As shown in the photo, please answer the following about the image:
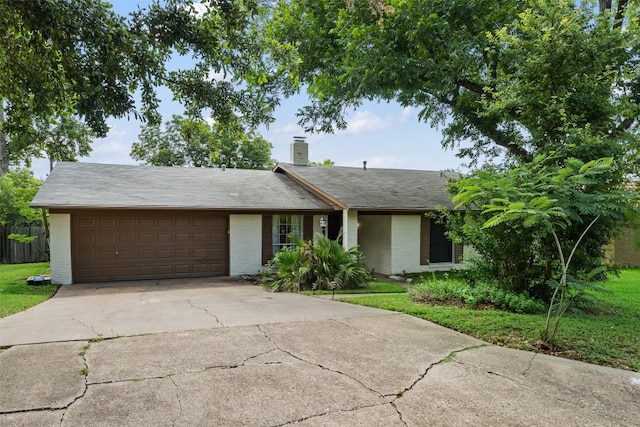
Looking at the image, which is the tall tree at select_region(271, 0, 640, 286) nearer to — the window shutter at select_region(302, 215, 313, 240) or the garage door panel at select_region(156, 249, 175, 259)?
the window shutter at select_region(302, 215, 313, 240)

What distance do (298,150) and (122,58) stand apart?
1293 cm

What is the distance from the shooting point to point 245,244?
13055 millimetres

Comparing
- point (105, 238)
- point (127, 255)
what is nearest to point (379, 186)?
point (127, 255)

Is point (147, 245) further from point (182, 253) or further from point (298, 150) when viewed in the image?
point (298, 150)

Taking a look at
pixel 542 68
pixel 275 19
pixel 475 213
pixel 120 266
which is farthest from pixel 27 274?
pixel 542 68

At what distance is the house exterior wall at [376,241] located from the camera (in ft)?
45.0

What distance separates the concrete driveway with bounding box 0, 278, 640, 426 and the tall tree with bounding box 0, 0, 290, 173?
261 centimetres

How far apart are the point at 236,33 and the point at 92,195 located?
8.30 m

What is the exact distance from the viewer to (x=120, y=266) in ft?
38.5

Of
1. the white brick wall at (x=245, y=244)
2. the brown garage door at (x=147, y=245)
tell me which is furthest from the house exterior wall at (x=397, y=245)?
the brown garage door at (x=147, y=245)

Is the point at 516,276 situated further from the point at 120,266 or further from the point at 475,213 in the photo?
the point at 120,266

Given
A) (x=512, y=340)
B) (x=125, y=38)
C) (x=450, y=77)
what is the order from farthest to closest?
1. (x=450, y=77)
2. (x=512, y=340)
3. (x=125, y=38)

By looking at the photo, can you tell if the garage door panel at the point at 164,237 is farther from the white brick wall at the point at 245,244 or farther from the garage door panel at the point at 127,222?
the white brick wall at the point at 245,244

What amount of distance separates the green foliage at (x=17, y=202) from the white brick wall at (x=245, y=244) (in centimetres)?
872
